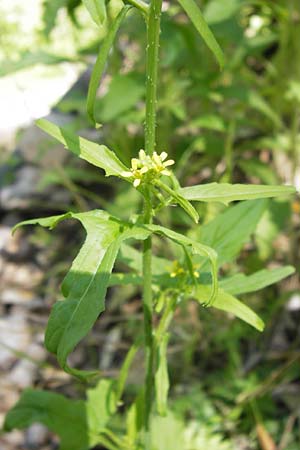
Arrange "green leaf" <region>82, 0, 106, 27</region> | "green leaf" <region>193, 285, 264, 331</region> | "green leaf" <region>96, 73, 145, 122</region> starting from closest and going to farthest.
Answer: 1. "green leaf" <region>82, 0, 106, 27</region>
2. "green leaf" <region>193, 285, 264, 331</region>
3. "green leaf" <region>96, 73, 145, 122</region>

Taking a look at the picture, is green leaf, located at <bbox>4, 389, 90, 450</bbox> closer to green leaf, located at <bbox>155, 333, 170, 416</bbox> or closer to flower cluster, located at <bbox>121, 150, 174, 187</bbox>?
green leaf, located at <bbox>155, 333, 170, 416</bbox>

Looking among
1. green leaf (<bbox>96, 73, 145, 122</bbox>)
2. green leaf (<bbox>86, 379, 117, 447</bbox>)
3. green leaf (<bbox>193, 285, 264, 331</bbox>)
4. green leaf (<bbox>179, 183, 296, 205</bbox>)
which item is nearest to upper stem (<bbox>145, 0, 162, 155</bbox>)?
green leaf (<bbox>179, 183, 296, 205</bbox>)

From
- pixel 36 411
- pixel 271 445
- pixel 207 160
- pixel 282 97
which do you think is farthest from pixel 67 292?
pixel 282 97

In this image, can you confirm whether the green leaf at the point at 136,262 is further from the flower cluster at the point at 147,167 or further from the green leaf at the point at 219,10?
the green leaf at the point at 219,10

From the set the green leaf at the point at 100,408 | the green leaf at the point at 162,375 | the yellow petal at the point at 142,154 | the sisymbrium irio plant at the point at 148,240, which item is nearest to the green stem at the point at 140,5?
the sisymbrium irio plant at the point at 148,240

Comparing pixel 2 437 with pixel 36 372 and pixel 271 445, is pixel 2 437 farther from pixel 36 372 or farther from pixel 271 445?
pixel 271 445
